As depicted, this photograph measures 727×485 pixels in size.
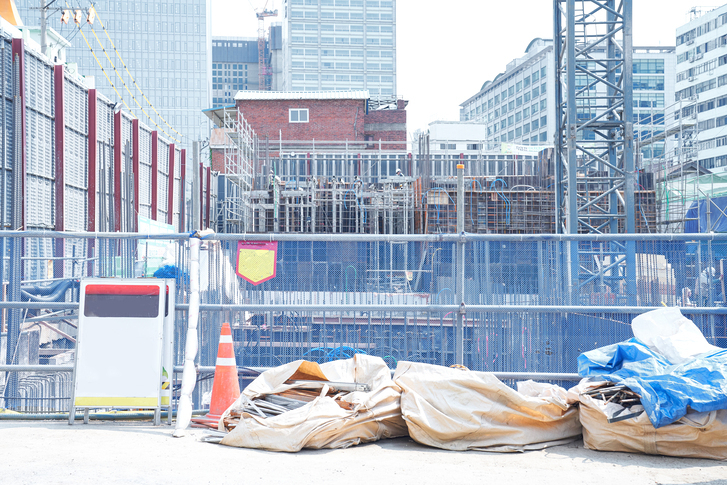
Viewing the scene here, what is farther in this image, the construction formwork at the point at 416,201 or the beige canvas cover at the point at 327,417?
the construction formwork at the point at 416,201

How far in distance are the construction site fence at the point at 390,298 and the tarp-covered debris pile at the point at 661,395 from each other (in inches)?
27.1

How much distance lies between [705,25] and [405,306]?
297 ft

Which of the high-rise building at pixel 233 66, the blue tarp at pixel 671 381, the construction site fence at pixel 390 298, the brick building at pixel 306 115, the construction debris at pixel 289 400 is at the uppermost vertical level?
the high-rise building at pixel 233 66

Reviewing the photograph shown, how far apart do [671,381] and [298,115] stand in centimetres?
4367

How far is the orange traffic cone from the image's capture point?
6.03 meters

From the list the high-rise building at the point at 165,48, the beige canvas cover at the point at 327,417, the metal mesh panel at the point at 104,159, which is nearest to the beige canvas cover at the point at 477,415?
the beige canvas cover at the point at 327,417

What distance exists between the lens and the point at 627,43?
615 inches

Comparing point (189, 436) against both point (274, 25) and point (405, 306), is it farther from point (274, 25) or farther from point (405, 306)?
point (274, 25)

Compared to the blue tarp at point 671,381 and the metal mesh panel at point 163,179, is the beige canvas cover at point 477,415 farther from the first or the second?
Answer: the metal mesh panel at point 163,179

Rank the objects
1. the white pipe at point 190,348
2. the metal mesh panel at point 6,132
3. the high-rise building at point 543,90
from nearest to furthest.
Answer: the white pipe at point 190,348 → the metal mesh panel at point 6,132 → the high-rise building at point 543,90

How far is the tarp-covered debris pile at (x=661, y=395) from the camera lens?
4.93 m

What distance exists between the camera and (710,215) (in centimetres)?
1881

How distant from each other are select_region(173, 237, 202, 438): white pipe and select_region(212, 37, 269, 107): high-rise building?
176 meters

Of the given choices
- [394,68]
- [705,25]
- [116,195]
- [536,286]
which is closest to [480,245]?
[536,286]
